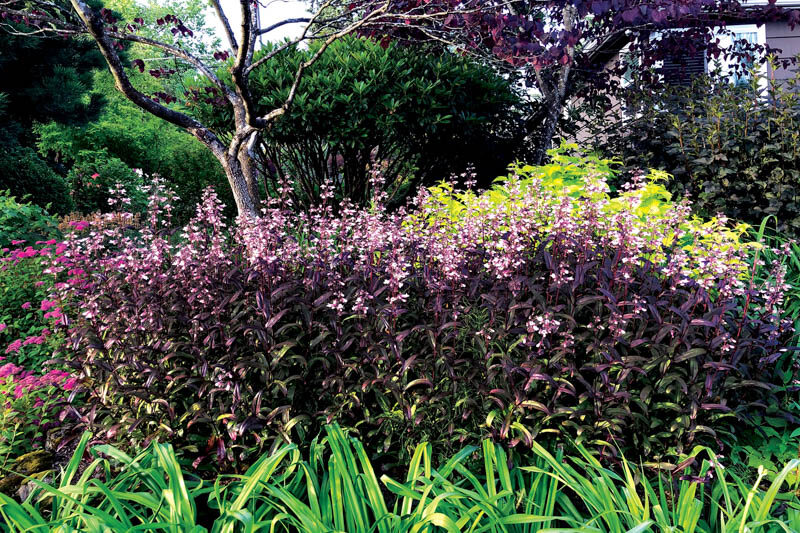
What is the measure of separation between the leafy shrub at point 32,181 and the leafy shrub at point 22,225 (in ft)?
6.59

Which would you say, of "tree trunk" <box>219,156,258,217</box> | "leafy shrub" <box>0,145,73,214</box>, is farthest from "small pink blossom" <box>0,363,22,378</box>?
"leafy shrub" <box>0,145,73,214</box>

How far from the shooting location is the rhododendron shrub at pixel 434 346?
274cm

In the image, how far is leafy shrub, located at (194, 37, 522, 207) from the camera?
247 inches

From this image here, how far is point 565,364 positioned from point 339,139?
4.47 m

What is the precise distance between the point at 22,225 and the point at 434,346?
6.07m

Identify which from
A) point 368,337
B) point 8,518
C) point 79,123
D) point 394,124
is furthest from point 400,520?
point 79,123

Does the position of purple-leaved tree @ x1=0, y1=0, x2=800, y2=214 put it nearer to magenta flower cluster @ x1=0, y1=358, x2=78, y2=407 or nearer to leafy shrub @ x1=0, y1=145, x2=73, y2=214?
magenta flower cluster @ x1=0, y1=358, x2=78, y2=407

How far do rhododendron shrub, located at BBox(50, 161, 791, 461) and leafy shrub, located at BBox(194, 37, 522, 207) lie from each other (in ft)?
9.91

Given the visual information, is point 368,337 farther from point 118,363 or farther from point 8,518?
point 8,518

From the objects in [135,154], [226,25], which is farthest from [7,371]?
[135,154]

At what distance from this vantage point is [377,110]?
636 cm

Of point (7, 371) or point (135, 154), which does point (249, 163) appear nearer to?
point (7, 371)

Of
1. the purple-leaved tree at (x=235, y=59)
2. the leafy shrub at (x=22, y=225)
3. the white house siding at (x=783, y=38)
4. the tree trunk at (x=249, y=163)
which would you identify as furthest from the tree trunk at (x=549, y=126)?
the white house siding at (x=783, y=38)

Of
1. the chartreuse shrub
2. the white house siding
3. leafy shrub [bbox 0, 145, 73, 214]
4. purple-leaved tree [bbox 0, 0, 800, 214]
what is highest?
the white house siding
